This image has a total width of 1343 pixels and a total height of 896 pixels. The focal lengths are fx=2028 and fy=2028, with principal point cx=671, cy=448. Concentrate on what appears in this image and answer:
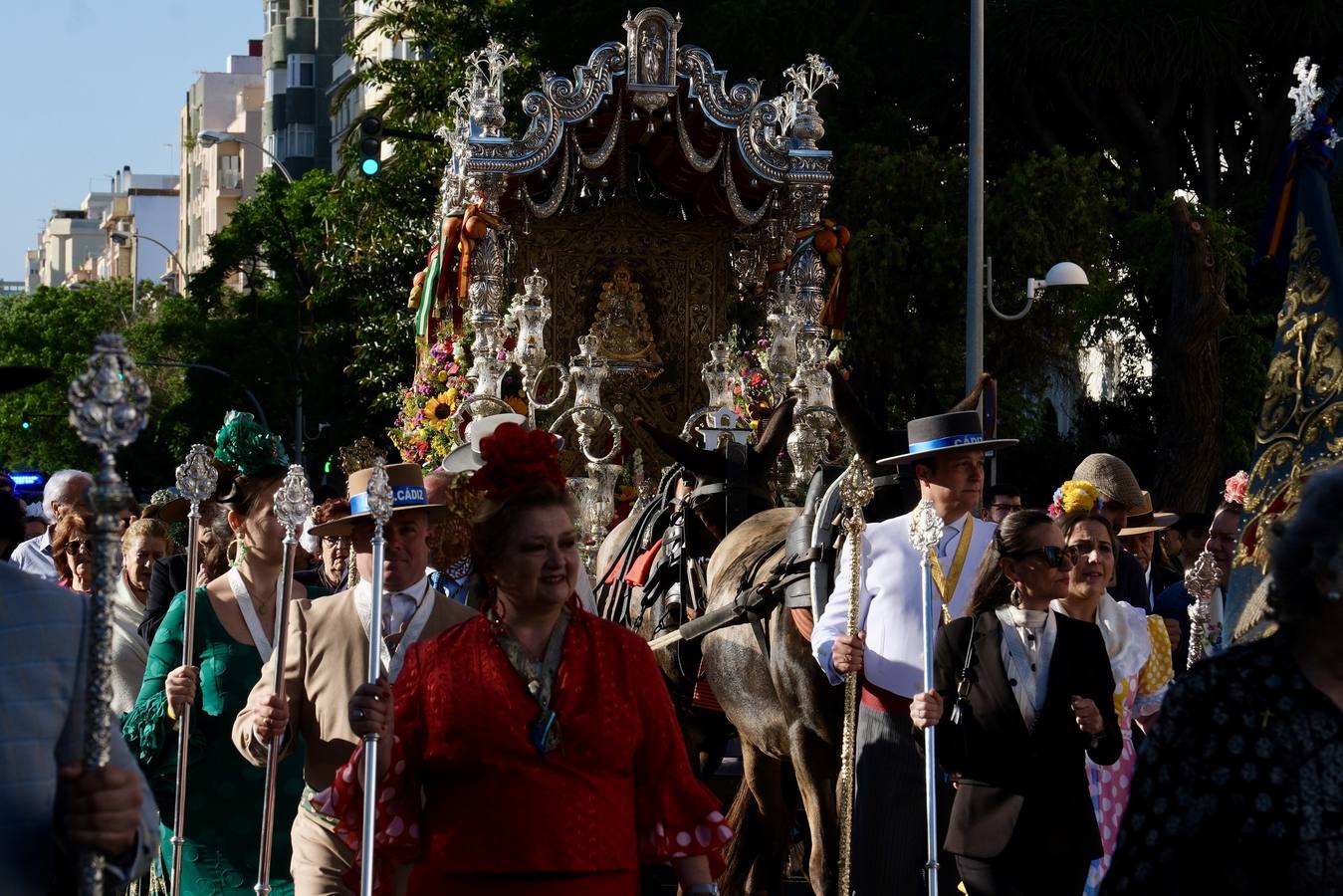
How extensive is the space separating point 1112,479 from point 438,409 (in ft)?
29.7

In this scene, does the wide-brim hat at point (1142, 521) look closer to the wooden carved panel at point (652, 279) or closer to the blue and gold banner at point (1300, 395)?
the blue and gold banner at point (1300, 395)

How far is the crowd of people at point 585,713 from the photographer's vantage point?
3500 mm

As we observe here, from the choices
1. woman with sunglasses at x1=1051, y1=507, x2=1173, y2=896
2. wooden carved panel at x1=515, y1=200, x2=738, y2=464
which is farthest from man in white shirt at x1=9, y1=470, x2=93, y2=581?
wooden carved panel at x1=515, y1=200, x2=738, y2=464

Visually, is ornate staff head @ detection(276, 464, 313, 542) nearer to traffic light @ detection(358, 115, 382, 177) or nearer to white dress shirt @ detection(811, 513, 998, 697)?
white dress shirt @ detection(811, 513, 998, 697)

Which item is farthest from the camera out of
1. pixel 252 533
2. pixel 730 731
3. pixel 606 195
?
pixel 606 195

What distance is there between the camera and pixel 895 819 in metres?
7.29

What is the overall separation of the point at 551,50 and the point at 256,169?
78.4 m

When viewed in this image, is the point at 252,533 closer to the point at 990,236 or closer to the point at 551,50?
the point at 990,236

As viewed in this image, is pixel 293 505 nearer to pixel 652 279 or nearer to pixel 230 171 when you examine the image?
pixel 652 279

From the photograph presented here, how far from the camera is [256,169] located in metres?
106

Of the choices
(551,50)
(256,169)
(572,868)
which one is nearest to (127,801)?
(572,868)

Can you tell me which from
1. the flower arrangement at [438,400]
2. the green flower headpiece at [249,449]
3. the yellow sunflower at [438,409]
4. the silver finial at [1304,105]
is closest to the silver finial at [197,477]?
the green flower headpiece at [249,449]

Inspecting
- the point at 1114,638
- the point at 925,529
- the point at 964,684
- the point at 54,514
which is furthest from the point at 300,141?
the point at 964,684

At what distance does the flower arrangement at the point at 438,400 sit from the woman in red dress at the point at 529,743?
12529 mm
